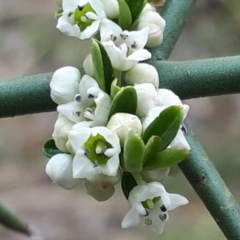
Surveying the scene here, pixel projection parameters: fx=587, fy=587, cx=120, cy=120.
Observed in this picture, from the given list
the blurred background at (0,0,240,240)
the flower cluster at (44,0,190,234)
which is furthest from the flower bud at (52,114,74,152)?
the blurred background at (0,0,240,240)

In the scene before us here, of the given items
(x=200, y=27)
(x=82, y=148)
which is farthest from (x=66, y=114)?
(x=200, y=27)

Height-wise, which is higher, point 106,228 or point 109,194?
point 109,194

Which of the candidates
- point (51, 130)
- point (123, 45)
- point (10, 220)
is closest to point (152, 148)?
point (123, 45)

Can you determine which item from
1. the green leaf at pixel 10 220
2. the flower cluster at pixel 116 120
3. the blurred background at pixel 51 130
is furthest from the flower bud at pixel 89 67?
the blurred background at pixel 51 130

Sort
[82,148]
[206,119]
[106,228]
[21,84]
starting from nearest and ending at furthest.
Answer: [82,148] → [21,84] → [106,228] → [206,119]

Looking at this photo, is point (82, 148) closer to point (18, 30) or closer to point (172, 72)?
point (172, 72)

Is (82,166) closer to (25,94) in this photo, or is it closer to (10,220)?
(25,94)

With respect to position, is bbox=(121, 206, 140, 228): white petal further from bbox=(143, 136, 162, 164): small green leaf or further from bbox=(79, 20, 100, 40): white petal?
bbox=(79, 20, 100, 40): white petal

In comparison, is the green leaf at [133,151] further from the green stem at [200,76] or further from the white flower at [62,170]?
the green stem at [200,76]
